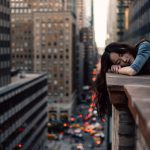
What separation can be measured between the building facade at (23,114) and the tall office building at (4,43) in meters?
1.69

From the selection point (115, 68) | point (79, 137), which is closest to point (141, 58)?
point (115, 68)

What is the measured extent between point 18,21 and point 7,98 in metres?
94.5

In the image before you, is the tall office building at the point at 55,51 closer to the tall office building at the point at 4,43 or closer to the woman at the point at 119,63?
the tall office building at the point at 4,43

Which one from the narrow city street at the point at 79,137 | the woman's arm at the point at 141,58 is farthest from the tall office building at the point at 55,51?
the woman's arm at the point at 141,58

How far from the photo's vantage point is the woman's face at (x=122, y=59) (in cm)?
879

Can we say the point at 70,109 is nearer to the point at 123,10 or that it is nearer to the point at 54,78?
the point at 54,78

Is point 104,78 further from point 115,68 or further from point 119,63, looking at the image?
point 119,63

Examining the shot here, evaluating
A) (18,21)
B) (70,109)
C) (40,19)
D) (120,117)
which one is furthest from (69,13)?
(120,117)

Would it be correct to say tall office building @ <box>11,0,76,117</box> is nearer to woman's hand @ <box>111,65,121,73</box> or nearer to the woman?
the woman

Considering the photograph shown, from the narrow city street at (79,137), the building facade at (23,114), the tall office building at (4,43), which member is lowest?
the narrow city street at (79,137)

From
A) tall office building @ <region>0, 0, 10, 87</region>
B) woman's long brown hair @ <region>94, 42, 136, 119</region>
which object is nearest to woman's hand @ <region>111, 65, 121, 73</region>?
woman's long brown hair @ <region>94, 42, 136, 119</region>

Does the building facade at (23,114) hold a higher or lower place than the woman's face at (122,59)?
lower

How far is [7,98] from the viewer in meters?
59.2

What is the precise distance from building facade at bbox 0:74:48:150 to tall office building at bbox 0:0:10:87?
1686 mm
